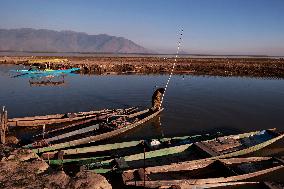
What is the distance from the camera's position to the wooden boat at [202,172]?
39.6 feet

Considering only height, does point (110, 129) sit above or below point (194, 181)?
above

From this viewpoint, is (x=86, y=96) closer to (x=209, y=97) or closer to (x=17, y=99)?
(x=17, y=99)

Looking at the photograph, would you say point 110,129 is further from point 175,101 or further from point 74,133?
point 175,101

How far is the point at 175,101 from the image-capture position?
31.6 m

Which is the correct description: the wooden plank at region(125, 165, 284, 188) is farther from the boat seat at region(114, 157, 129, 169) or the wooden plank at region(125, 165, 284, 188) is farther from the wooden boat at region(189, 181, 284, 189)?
the boat seat at region(114, 157, 129, 169)

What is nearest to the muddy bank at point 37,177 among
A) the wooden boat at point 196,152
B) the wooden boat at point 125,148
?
the wooden boat at point 196,152

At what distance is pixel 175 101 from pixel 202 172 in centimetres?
1712

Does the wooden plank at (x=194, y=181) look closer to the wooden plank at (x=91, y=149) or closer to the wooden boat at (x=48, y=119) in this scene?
the wooden plank at (x=91, y=149)

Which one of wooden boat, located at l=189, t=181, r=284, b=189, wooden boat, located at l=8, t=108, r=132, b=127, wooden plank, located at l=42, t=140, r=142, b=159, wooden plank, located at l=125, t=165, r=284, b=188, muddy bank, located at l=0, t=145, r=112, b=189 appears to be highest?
muddy bank, located at l=0, t=145, r=112, b=189

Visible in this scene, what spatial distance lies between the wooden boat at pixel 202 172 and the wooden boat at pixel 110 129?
5.58 metres

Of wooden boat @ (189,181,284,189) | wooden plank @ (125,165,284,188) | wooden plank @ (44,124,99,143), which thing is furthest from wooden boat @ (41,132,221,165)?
wooden boat @ (189,181,284,189)

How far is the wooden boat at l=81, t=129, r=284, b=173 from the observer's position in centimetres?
1384

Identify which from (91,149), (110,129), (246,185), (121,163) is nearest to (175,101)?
(110,129)

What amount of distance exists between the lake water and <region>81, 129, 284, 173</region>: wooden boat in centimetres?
388
